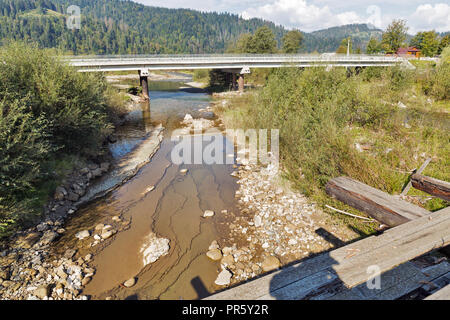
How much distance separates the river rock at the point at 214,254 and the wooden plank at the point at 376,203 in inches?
158

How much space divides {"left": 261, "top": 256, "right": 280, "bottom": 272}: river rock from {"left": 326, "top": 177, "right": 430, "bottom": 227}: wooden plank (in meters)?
2.87

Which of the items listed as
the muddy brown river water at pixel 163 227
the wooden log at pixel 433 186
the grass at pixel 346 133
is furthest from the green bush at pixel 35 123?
the wooden log at pixel 433 186

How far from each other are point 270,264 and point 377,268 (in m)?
4.44

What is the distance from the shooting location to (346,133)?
36.5 feet

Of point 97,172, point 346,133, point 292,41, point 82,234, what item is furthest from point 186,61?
point 292,41

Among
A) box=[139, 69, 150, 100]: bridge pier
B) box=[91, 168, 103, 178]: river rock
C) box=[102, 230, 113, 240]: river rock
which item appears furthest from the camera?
box=[139, 69, 150, 100]: bridge pier

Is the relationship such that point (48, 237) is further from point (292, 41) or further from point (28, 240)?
point (292, 41)

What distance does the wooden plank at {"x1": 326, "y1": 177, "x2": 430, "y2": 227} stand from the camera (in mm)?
4512

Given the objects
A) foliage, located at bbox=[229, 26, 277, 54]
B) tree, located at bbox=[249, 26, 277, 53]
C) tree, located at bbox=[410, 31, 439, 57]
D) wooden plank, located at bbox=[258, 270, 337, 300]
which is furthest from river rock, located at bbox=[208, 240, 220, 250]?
tree, located at bbox=[410, 31, 439, 57]

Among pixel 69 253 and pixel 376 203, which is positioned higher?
pixel 376 203

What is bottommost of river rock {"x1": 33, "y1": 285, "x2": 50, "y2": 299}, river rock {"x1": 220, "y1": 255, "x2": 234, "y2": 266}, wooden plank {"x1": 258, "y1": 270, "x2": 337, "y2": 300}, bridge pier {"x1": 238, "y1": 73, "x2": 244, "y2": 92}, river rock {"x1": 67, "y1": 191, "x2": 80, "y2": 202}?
river rock {"x1": 33, "y1": 285, "x2": 50, "y2": 299}

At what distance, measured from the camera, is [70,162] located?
1303cm

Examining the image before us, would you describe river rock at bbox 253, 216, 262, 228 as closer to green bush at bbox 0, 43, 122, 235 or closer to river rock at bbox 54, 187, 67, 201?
green bush at bbox 0, 43, 122, 235

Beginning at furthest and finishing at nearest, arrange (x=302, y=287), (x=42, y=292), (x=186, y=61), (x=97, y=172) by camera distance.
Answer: (x=186, y=61), (x=97, y=172), (x=42, y=292), (x=302, y=287)
